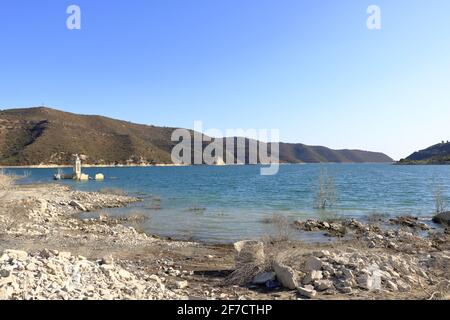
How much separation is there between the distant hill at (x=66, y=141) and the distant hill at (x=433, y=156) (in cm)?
10631

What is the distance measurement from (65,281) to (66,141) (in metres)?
131

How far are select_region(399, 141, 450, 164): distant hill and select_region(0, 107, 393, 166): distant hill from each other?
106 m

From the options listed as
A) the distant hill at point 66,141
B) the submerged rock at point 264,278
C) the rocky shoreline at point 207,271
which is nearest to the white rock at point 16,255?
the rocky shoreline at point 207,271

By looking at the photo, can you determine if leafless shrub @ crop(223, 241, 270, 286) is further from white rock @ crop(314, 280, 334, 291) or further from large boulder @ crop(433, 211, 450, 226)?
large boulder @ crop(433, 211, 450, 226)

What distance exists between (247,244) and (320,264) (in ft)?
7.64

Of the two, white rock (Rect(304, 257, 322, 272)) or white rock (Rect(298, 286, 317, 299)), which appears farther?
white rock (Rect(304, 257, 322, 272))

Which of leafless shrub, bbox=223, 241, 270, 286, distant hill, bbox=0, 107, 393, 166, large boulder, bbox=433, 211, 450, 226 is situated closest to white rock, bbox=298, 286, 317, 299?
leafless shrub, bbox=223, 241, 270, 286

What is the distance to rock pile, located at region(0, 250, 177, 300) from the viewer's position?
615 centimetres

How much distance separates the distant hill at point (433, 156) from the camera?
502 ft

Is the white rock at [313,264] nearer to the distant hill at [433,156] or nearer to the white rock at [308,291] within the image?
the white rock at [308,291]

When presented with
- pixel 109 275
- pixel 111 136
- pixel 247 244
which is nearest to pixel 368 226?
pixel 247 244

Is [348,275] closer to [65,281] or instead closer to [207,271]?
[207,271]

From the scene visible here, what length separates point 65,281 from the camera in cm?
694

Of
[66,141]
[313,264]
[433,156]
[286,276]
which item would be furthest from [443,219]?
[433,156]
